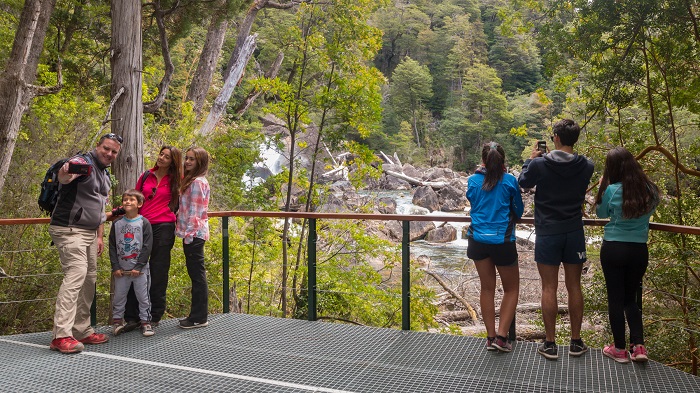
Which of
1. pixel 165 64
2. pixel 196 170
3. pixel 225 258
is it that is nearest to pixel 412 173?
pixel 165 64

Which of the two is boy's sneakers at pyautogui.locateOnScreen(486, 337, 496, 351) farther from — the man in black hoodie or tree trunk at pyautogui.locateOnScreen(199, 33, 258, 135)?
tree trunk at pyautogui.locateOnScreen(199, 33, 258, 135)

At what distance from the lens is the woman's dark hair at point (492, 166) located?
400cm

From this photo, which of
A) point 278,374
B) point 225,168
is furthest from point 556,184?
point 225,168

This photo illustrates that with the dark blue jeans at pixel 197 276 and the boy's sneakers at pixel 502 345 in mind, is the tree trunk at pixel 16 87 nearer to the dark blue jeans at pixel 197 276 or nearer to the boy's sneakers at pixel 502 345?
the dark blue jeans at pixel 197 276

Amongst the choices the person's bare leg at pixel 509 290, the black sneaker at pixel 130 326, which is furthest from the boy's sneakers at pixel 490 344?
the black sneaker at pixel 130 326

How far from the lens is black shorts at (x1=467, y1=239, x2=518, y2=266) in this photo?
4020mm

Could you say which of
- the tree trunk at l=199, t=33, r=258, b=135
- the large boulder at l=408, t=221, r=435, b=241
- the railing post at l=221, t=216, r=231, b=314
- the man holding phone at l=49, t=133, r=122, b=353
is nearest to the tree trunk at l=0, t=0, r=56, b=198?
the railing post at l=221, t=216, r=231, b=314

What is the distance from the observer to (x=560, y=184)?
12.5 ft

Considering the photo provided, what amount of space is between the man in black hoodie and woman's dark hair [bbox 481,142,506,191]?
0.16 meters

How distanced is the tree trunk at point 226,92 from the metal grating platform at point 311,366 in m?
8.93

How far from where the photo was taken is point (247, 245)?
9.60 metres

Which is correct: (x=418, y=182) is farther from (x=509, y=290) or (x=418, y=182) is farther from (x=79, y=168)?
(x=79, y=168)

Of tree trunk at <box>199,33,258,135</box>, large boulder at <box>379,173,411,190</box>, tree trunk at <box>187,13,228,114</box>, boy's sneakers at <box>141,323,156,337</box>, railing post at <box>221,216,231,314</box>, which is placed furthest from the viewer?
large boulder at <box>379,173,411,190</box>

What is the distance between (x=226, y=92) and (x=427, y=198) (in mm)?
17929
